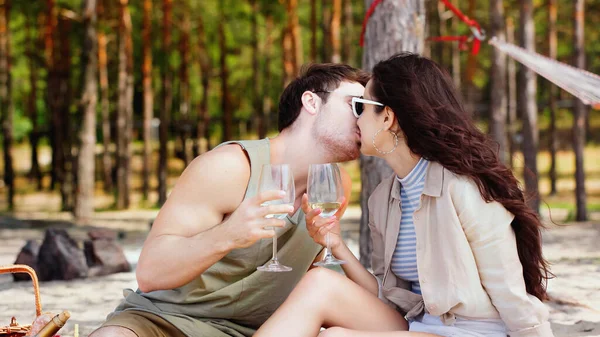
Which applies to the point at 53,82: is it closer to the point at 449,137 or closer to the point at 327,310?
the point at 327,310

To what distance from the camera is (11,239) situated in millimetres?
12000

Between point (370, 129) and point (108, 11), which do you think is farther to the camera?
point (108, 11)

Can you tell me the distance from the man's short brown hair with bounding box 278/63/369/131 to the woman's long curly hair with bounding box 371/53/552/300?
43 cm

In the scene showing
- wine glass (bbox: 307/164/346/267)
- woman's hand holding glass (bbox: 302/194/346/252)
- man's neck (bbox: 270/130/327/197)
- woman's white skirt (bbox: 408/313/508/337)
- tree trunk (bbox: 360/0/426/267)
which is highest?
tree trunk (bbox: 360/0/426/267)

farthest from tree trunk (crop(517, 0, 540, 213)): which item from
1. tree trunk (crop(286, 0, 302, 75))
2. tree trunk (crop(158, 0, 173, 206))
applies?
tree trunk (crop(158, 0, 173, 206))

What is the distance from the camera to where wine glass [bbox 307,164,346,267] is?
2.85m

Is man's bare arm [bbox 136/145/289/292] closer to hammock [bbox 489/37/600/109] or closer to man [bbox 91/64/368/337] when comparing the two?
man [bbox 91/64/368/337]

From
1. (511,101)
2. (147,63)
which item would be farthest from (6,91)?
(511,101)

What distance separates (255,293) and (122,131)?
1501 cm

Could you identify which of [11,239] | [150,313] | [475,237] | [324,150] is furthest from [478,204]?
[11,239]

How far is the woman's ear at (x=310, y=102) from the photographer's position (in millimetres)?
3336

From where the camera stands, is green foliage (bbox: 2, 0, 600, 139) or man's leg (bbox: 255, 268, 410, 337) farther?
green foliage (bbox: 2, 0, 600, 139)

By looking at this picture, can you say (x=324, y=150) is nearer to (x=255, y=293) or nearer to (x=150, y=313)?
(x=255, y=293)

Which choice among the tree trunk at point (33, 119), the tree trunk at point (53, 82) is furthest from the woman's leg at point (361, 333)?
the tree trunk at point (33, 119)
